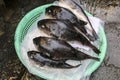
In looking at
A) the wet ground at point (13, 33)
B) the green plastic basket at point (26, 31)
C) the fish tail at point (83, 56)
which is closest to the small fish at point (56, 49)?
the fish tail at point (83, 56)

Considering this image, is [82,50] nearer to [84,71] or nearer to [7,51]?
[84,71]

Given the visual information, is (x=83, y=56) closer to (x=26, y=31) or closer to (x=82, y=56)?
(x=82, y=56)

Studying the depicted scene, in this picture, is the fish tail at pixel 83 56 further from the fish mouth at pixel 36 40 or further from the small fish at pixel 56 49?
the fish mouth at pixel 36 40

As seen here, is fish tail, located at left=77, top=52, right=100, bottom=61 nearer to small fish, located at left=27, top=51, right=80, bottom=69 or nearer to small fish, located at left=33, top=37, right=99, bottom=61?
small fish, located at left=33, top=37, right=99, bottom=61

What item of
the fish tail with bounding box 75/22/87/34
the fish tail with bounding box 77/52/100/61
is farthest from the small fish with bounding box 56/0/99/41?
the fish tail with bounding box 77/52/100/61

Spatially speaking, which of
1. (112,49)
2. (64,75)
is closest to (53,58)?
(64,75)

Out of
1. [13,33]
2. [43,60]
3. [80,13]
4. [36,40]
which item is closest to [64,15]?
[80,13]
